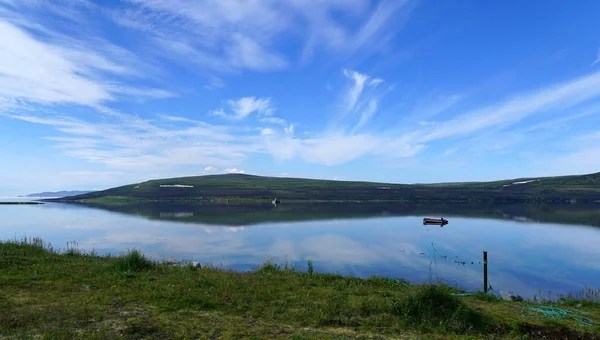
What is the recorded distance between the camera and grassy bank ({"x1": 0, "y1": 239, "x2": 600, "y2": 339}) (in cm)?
902

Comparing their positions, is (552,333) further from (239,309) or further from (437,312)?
(239,309)

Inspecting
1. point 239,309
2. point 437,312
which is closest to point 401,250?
point 437,312

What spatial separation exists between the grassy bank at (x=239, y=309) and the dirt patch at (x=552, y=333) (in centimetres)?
3

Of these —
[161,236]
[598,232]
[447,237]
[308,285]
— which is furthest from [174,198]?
[308,285]

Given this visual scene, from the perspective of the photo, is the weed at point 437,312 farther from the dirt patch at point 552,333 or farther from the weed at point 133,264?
the weed at point 133,264

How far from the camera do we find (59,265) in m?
15.5

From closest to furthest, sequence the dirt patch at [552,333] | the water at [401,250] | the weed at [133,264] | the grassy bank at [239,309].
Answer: the grassy bank at [239,309] → the dirt patch at [552,333] → the weed at [133,264] → the water at [401,250]

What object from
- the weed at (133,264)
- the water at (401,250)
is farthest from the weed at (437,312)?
the water at (401,250)

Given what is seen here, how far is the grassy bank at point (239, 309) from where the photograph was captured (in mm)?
9016

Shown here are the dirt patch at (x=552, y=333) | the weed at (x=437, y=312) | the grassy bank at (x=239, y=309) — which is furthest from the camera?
the weed at (x=437, y=312)

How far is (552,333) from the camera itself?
973 cm

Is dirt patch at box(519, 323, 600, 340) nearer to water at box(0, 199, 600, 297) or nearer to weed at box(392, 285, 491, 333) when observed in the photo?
weed at box(392, 285, 491, 333)

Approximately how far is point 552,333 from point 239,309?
28.5 ft

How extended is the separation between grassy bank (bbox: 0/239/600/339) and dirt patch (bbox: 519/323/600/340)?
3 cm
